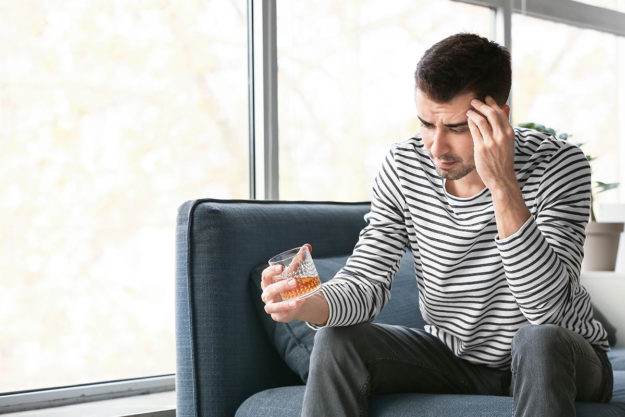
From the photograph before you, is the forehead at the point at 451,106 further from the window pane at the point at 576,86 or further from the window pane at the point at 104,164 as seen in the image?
the window pane at the point at 576,86

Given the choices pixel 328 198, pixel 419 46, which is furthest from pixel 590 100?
pixel 328 198

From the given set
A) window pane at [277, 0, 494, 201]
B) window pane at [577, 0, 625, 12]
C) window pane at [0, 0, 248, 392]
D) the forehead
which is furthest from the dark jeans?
window pane at [577, 0, 625, 12]

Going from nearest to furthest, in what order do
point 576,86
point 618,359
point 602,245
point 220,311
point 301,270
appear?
point 301,270 → point 220,311 → point 618,359 → point 602,245 → point 576,86

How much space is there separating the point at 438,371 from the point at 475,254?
0.88 feet

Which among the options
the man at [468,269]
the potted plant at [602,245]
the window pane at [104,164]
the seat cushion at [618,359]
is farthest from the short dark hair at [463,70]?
the potted plant at [602,245]

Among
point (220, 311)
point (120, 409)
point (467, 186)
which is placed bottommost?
point (120, 409)

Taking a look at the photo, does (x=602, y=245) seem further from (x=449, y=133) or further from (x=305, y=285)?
(x=305, y=285)

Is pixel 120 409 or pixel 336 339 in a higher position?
pixel 336 339

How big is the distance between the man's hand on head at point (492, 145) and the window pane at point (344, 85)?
4.61 feet

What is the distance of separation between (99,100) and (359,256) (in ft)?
3.85

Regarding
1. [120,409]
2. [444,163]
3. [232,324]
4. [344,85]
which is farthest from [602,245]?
[120,409]

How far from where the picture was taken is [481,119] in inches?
61.7

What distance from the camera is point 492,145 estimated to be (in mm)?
1546

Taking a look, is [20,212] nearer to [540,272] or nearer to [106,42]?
[106,42]
